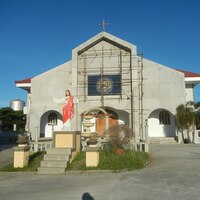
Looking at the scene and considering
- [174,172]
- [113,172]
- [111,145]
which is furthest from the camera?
[111,145]

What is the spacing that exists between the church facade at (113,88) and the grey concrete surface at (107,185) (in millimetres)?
14928

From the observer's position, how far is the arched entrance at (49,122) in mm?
28875

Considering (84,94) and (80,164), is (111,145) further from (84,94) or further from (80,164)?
(84,94)

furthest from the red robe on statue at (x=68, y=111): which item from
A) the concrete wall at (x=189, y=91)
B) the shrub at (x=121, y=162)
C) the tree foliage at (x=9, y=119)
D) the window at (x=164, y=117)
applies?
the tree foliage at (x=9, y=119)

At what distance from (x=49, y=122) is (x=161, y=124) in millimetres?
12142

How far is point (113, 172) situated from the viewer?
1143 cm

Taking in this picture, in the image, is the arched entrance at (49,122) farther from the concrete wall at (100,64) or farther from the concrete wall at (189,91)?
the concrete wall at (189,91)

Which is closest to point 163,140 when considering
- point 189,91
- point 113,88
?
point 189,91

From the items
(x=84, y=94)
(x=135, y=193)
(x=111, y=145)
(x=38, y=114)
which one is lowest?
(x=135, y=193)

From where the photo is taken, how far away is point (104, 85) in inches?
1075

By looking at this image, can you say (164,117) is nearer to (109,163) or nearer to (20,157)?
(109,163)

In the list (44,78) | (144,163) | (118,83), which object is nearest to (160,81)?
(118,83)

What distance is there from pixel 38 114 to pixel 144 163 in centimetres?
1717

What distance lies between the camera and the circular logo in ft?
89.2
